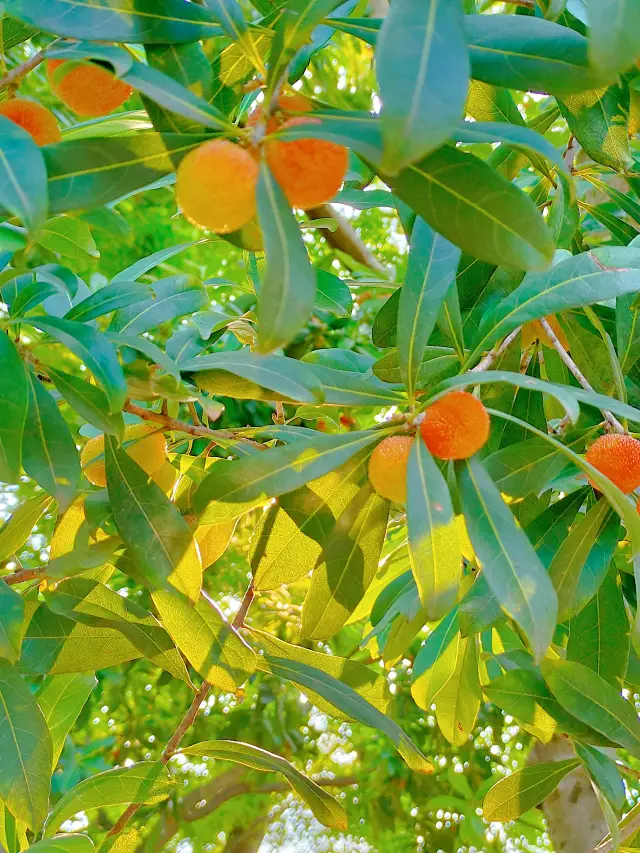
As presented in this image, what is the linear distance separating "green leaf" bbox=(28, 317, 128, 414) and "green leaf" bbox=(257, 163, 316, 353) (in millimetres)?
189

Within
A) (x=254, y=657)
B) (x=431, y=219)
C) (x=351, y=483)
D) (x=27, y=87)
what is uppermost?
(x=27, y=87)

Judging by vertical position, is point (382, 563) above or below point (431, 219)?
below

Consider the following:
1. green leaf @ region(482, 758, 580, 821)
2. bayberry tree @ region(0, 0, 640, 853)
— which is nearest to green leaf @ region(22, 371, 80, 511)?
bayberry tree @ region(0, 0, 640, 853)

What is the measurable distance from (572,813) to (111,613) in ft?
6.12

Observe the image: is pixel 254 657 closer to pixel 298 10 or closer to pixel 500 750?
pixel 298 10

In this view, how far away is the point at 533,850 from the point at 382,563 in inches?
81.5

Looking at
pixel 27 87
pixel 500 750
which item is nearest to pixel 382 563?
pixel 500 750

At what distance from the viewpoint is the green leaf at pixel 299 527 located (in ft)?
2.86

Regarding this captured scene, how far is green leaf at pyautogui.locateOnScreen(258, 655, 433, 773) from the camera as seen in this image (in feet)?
3.26

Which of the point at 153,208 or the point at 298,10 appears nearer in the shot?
the point at 298,10

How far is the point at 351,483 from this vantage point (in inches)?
34.3

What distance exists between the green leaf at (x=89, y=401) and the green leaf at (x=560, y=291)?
0.38m

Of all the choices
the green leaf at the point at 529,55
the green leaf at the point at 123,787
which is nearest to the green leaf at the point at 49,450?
the green leaf at the point at 529,55

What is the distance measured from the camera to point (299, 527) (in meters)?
0.89
